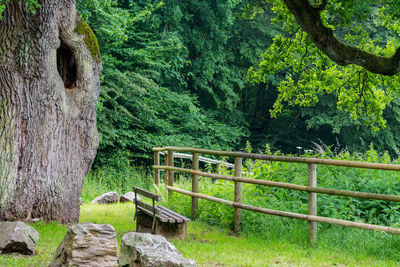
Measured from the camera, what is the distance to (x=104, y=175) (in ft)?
60.1

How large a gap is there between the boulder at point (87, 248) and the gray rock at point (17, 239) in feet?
2.54

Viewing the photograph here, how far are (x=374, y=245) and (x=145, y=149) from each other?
48.9ft

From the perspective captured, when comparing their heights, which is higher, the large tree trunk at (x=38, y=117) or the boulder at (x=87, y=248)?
the large tree trunk at (x=38, y=117)

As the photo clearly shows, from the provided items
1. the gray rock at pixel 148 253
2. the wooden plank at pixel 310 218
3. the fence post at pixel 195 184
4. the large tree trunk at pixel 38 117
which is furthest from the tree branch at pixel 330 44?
the gray rock at pixel 148 253

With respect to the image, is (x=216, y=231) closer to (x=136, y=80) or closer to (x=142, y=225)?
(x=142, y=225)

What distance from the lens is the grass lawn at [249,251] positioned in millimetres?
6215

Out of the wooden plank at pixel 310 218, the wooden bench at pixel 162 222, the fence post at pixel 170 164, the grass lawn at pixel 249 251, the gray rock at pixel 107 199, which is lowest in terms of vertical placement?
the gray rock at pixel 107 199

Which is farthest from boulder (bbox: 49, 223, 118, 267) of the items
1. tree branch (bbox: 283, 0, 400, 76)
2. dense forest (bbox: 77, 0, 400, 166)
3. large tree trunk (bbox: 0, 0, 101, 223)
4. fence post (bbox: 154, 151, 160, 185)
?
dense forest (bbox: 77, 0, 400, 166)

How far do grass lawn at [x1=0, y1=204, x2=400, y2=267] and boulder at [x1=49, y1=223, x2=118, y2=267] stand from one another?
652mm

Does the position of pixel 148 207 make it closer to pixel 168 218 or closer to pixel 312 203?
pixel 168 218

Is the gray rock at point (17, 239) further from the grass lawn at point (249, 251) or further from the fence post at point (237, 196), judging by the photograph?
the fence post at point (237, 196)

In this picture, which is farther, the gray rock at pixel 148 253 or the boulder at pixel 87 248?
the boulder at pixel 87 248

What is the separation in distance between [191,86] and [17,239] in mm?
19427

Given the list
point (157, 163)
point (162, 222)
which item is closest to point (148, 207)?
point (162, 222)
